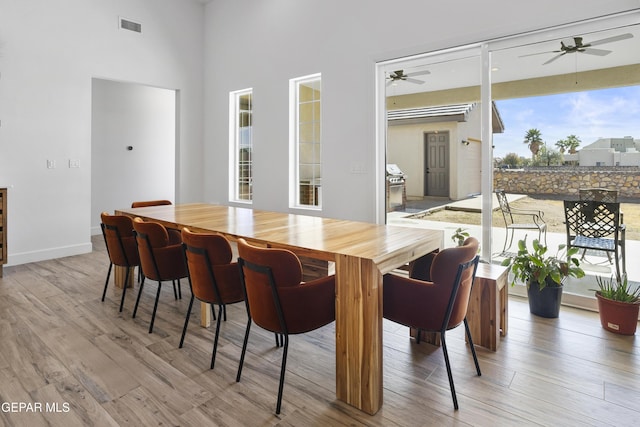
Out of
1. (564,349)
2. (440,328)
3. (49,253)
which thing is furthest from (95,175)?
(564,349)

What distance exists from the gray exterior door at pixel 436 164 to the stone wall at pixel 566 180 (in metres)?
0.55

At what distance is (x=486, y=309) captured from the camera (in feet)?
8.04

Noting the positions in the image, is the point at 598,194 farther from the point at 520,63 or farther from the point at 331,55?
the point at 331,55

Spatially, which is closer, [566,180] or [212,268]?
[212,268]

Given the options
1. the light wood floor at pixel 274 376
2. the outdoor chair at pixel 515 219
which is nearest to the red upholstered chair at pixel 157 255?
the light wood floor at pixel 274 376

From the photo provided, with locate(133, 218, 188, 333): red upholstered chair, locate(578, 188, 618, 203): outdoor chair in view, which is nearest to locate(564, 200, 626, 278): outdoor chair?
locate(578, 188, 618, 203): outdoor chair

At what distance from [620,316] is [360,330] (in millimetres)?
2124

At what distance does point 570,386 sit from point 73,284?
4.32 m

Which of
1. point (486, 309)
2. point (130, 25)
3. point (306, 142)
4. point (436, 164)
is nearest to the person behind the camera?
point (486, 309)

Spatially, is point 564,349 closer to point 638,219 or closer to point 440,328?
point 440,328

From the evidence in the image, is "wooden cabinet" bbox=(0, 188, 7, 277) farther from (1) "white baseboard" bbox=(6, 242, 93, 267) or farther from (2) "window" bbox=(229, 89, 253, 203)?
(2) "window" bbox=(229, 89, 253, 203)

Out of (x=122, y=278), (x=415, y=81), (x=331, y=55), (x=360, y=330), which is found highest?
(x=331, y=55)

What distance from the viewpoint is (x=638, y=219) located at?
3025 mm

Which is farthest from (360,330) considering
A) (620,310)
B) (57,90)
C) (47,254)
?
(57,90)
